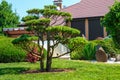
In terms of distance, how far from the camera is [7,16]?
1588 inches

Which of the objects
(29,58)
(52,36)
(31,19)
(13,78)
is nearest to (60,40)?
(52,36)

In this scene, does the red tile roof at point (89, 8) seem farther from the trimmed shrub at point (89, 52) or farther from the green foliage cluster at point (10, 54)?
the green foliage cluster at point (10, 54)

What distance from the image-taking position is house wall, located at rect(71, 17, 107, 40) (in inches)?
1236

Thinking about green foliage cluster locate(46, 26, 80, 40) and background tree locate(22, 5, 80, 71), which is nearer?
green foliage cluster locate(46, 26, 80, 40)

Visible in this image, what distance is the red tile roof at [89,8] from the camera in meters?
32.1

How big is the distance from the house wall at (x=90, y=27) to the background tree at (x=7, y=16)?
10.5m

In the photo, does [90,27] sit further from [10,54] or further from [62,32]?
[62,32]

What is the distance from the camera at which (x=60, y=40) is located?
45.0 feet

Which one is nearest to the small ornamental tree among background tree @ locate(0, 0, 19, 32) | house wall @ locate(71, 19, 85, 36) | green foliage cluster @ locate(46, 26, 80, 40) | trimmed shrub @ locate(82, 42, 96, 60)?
green foliage cluster @ locate(46, 26, 80, 40)

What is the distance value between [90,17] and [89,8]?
6.11 ft

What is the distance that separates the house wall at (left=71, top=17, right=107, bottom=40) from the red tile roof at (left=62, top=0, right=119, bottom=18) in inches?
16.4

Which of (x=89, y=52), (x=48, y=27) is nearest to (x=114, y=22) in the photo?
(x=48, y=27)

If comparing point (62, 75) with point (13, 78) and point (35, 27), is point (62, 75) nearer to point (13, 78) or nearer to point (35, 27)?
point (13, 78)

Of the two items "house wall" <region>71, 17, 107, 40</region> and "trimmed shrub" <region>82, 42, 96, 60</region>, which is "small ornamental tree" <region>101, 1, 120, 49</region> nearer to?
"trimmed shrub" <region>82, 42, 96, 60</region>
